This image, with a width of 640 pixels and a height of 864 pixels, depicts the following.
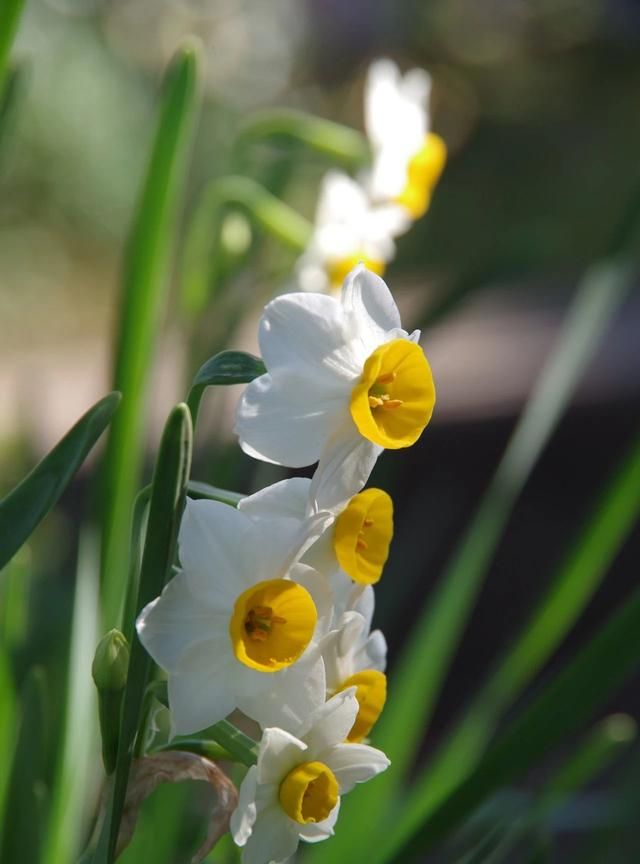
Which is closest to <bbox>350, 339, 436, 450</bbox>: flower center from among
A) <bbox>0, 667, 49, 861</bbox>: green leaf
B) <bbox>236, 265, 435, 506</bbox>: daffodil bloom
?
<bbox>236, 265, 435, 506</bbox>: daffodil bloom

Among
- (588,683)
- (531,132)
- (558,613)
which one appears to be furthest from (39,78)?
(588,683)

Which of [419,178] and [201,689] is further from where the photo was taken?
[419,178]

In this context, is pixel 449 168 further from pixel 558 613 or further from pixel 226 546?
pixel 226 546

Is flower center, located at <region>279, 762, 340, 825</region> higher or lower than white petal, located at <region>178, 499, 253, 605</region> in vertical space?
lower

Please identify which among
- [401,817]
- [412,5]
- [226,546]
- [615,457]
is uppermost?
[412,5]

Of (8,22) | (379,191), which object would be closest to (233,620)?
(8,22)

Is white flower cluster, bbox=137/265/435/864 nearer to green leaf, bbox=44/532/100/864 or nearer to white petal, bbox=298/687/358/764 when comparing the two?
white petal, bbox=298/687/358/764

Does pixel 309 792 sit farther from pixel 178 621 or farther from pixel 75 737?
pixel 75 737
